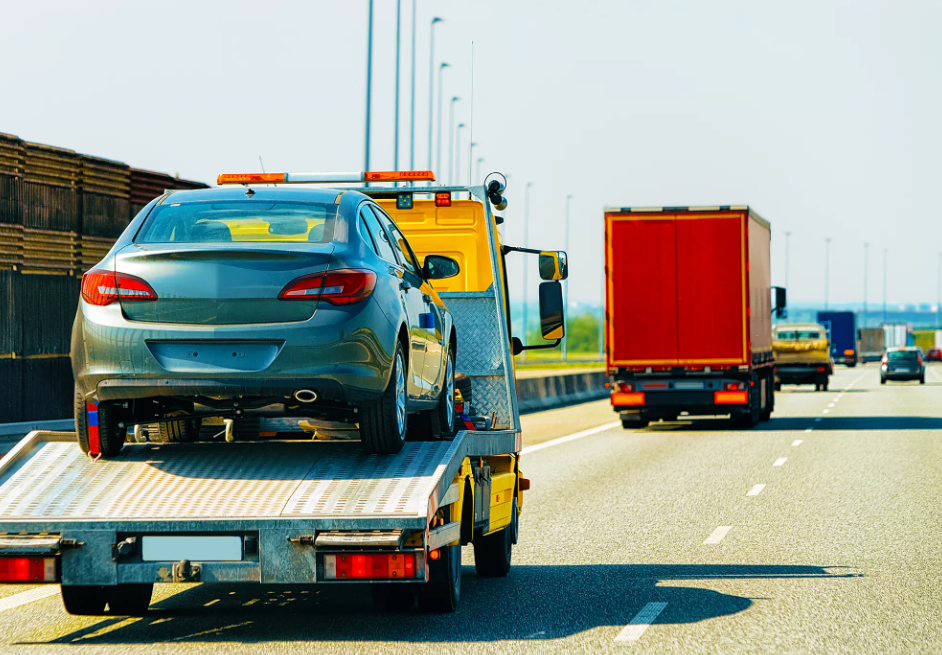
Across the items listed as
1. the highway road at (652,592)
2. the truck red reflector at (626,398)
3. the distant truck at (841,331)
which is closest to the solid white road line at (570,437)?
the truck red reflector at (626,398)

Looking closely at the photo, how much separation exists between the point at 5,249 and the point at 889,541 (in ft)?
27.3

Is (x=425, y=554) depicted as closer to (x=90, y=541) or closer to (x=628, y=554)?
(x=90, y=541)

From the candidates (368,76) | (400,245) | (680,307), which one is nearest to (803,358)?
(368,76)

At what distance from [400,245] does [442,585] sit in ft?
6.71

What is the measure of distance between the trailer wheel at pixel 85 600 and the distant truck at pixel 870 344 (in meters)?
112

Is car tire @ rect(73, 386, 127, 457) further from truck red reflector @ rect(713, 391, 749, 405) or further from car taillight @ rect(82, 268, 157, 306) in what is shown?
truck red reflector @ rect(713, 391, 749, 405)

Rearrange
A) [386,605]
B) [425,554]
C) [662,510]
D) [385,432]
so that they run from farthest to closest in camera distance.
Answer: [662,510]
[386,605]
[385,432]
[425,554]

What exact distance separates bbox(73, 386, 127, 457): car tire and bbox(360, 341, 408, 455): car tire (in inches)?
48.0

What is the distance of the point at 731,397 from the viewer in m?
25.0

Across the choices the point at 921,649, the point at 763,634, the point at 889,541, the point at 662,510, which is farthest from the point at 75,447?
the point at 662,510

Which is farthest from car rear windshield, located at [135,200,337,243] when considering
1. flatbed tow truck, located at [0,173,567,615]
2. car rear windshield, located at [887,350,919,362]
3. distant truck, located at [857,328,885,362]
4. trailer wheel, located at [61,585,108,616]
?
distant truck, located at [857,328,885,362]

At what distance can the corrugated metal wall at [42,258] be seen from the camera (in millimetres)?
13664

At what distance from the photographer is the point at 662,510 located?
13195mm

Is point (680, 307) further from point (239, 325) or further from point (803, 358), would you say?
point (803, 358)
